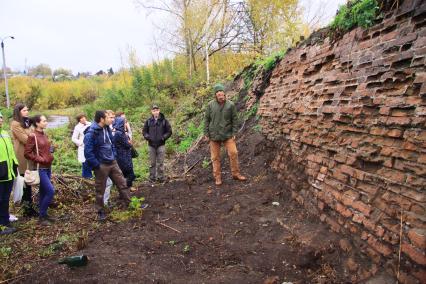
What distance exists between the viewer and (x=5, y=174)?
4.86 meters

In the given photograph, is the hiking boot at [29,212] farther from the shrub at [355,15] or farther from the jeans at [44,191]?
the shrub at [355,15]

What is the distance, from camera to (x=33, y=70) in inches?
2724

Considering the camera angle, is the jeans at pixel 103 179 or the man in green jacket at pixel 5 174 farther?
the jeans at pixel 103 179

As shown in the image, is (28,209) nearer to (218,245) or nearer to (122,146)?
(122,146)

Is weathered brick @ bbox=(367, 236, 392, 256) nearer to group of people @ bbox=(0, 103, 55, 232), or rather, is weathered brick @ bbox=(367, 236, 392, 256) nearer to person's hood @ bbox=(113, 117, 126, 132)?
group of people @ bbox=(0, 103, 55, 232)

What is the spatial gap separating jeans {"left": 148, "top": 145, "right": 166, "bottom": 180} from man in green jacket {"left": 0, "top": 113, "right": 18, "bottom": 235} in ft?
10.5

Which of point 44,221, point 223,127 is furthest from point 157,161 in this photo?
point 44,221

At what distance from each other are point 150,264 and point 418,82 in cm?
330

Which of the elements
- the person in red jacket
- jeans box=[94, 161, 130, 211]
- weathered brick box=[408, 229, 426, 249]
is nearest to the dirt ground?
jeans box=[94, 161, 130, 211]

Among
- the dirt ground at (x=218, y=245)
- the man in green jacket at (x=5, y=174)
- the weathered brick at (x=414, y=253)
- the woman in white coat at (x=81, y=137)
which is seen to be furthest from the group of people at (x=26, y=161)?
the weathered brick at (x=414, y=253)

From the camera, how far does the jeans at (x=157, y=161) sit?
7738mm

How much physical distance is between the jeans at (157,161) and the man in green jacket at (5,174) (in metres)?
3.21

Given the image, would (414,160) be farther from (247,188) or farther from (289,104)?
(247,188)

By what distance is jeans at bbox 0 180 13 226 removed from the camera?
4.93 metres
